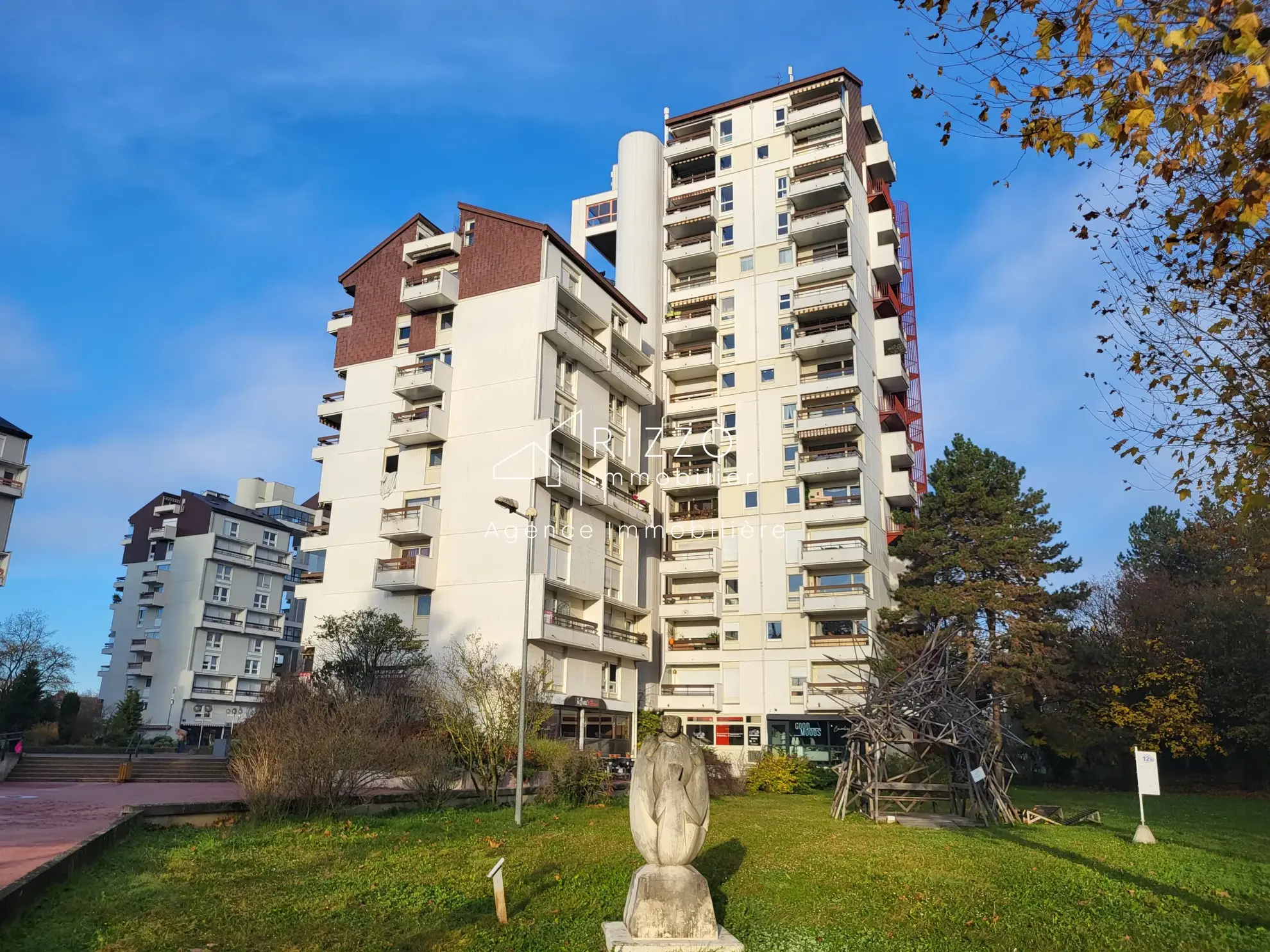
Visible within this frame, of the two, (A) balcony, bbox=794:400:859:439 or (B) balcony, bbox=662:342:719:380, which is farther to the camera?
(B) balcony, bbox=662:342:719:380

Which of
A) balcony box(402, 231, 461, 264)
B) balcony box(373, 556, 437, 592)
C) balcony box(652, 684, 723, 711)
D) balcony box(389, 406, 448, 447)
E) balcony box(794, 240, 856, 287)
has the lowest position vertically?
balcony box(652, 684, 723, 711)

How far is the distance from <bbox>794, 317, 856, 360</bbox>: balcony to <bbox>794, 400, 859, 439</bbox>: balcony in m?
3.11

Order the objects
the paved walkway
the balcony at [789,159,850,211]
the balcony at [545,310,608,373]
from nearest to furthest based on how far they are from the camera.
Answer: the paved walkway → the balcony at [545,310,608,373] → the balcony at [789,159,850,211]

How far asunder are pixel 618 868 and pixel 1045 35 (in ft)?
40.9

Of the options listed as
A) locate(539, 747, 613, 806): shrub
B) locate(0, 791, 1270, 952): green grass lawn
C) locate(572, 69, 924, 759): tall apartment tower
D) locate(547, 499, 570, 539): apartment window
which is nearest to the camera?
locate(0, 791, 1270, 952): green grass lawn

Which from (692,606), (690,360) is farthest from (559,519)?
(690,360)

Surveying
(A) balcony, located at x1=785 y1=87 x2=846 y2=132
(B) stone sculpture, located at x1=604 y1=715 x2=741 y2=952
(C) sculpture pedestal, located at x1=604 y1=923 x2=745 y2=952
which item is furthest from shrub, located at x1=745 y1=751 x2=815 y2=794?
(A) balcony, located at x1=785 y1=87 x2=846 y2=132

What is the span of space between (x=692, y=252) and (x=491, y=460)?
2140 centimetres

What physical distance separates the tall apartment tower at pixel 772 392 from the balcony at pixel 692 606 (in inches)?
Answer: 4.8

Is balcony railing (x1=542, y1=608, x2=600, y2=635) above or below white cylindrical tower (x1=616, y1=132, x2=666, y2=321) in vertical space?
below

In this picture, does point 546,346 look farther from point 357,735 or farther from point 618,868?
point 618,868

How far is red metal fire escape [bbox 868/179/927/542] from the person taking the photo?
179 feet

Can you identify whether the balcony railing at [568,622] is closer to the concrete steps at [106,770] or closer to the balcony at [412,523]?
the balcony at [412,523]

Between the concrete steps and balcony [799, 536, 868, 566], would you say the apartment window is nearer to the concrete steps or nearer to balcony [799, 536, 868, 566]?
balcony [799, 536, 868, 566]
